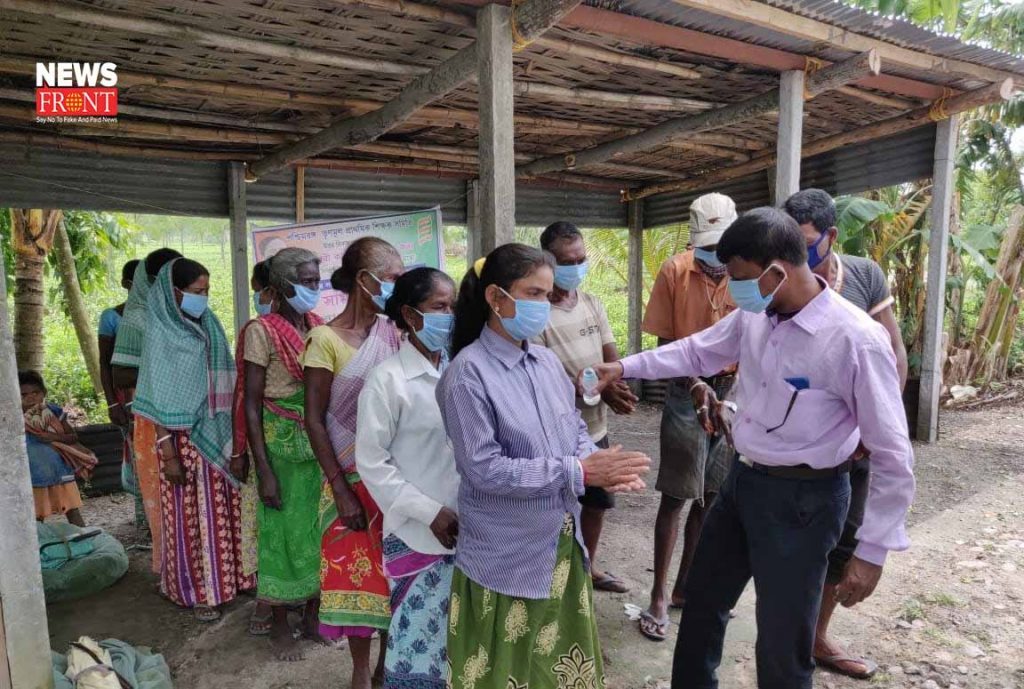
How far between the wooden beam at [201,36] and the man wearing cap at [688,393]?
80.8 inches

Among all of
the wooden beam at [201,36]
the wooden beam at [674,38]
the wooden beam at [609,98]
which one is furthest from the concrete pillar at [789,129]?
the wooden beam at [201,36]

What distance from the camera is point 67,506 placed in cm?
434

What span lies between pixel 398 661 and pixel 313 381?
3.16 feet

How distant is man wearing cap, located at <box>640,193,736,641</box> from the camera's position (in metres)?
3.07

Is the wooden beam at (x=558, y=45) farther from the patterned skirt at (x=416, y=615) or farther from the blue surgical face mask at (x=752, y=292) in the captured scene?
the patterned skirt at (x=416, y=615)

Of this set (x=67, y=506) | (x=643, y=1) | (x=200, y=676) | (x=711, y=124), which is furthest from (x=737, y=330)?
(x=67, y=506)

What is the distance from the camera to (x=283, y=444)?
289 cm

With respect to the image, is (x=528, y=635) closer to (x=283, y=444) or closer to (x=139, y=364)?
(x=283, y=444)

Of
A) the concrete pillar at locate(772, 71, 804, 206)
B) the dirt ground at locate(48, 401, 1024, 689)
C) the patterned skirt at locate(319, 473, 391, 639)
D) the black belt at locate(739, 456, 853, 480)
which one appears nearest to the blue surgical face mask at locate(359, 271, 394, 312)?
the patterned skirt at locate(319, 473, 391, 639)

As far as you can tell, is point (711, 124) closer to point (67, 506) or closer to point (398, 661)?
point (398, 661)

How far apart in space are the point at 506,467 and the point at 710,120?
4.28 meters

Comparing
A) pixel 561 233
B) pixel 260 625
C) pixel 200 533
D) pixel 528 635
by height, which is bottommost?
pixel 260 625

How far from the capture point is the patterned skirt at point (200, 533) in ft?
11.2

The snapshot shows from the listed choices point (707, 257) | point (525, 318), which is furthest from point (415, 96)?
point (525, 318)
